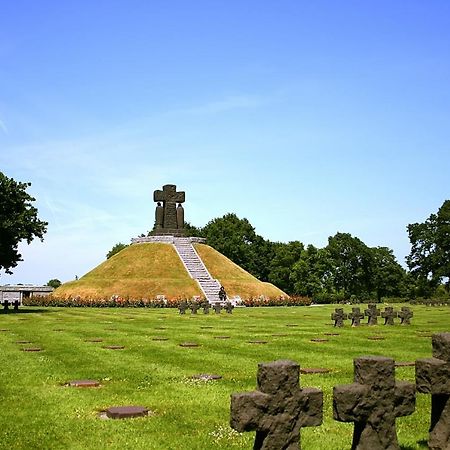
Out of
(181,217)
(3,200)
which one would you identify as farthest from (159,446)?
(181,217)

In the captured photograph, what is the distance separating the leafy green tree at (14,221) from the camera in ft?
148

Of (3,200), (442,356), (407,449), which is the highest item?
(3,200)

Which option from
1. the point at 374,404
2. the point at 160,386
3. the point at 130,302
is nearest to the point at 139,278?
the point at 130,302

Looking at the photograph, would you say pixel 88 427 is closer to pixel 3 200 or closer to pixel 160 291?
pixel 3 200

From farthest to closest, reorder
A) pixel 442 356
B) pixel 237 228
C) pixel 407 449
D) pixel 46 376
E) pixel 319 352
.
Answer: pixel 237 228 → pixel 319 352 → pixel 46 376 → pixel 407 449 → pixel 442 356

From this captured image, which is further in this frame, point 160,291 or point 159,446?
point 160,291

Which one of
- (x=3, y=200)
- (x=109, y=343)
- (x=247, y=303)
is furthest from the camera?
(x=247, y=303)

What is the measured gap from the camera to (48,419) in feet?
30.2

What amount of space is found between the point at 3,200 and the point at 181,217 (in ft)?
137

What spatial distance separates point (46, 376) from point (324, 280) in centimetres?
10303

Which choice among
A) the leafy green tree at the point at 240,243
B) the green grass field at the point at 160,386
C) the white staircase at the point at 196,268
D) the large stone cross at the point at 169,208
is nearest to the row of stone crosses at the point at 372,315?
the green grass field at the point at 160,386

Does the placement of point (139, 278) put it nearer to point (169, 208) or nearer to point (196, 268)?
point (196, 268)

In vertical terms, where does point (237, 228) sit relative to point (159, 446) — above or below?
above

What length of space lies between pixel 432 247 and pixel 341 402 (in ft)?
312
